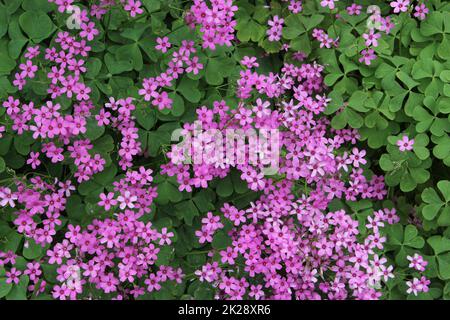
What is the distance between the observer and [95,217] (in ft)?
7.33

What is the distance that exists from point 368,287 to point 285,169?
1.90 ft

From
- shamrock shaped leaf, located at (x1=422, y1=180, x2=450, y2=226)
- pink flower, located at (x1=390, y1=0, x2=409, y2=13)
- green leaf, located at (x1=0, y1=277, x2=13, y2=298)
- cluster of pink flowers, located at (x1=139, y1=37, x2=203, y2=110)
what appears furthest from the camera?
pink flower, located at (x1=390, y1=0, x2=409, y2=13)

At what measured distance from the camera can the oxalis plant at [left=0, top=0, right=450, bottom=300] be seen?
2.19 m

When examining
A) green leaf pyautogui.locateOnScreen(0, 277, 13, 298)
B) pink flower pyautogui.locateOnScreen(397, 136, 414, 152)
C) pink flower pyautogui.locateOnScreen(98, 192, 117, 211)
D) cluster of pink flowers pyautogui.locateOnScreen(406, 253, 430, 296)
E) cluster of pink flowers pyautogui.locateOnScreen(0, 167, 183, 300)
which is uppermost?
pink flower pyautogui.locateOnScreen(397, 136, 414, 152)

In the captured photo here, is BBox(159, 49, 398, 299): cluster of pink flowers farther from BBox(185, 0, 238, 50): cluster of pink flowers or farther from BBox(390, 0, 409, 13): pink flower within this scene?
BBox(390, 0, 409, 13): pink flower

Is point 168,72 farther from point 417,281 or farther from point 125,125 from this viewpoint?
point 417,281

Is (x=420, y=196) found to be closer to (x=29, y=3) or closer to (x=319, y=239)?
(x=319, y=239)

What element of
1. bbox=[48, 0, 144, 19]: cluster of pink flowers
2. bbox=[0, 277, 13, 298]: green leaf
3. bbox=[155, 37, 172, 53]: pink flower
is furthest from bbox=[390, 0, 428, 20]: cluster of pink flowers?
bbox=[0, 277, 13, 298]: green leaf

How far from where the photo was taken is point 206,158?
2154mm

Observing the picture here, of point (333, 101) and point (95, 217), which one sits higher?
point (333, 101)

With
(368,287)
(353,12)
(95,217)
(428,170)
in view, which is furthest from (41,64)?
(428,170)

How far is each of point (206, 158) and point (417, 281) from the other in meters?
1.00

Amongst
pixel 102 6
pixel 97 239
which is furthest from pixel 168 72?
pixel 97 239

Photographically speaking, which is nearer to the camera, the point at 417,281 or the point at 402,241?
the point at 417,281
